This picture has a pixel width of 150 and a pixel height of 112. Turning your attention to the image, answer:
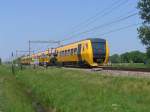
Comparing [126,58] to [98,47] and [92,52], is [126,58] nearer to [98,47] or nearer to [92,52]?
[98,47]


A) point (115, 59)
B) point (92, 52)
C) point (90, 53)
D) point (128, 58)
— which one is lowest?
point (90, 53)

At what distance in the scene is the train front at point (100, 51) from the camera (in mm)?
48056

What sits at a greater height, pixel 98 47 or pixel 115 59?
pixel 115 59

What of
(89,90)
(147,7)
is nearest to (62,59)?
(147,7)

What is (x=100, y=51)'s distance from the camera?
4850 centimetres

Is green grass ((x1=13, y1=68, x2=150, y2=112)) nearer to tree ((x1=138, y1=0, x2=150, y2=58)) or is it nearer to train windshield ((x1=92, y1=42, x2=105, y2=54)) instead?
train windshield ((x1=92, y1=42, x2=105, y2=54))

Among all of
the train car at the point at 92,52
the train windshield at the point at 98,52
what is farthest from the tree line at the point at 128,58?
the train windshield at the point at 98,52

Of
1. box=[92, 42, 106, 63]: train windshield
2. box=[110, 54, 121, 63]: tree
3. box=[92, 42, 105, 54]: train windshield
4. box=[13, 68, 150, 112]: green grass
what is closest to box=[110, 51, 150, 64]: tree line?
box=[110, 54, 121, 63]: tree

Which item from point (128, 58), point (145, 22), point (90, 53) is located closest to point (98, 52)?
point (90, 53)

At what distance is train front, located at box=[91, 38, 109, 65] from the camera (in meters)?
48.1

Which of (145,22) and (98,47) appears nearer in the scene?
(98,47)

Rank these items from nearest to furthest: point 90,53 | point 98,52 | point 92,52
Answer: point 90,53, point 92,52, point 98,52

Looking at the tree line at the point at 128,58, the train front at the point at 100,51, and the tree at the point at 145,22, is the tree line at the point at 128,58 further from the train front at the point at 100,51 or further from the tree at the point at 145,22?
the train front at the point at 100,51

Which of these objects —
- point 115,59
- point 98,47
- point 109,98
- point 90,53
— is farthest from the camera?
point 115,59
